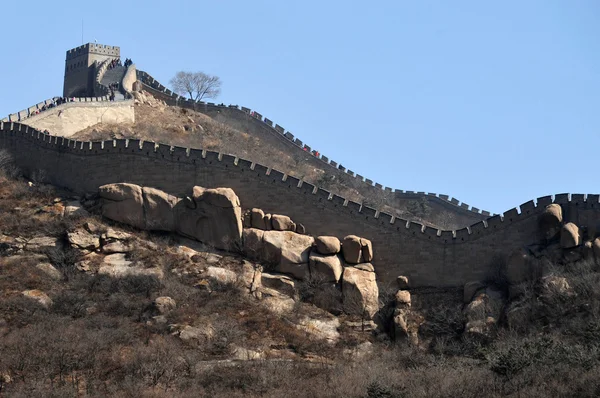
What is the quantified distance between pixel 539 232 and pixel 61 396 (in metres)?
19.8

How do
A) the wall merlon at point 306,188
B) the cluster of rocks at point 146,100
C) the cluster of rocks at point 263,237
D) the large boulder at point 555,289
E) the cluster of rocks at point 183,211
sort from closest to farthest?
the large boulder at point 555,289
the cluster of rocks at point 263,237
the cluster of rocks at point 183,211
the wall merlon at point 306,188
the cluster of rocks at point 146,100

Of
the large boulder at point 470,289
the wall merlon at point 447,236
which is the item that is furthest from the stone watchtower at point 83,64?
the large boulder at point 470,289

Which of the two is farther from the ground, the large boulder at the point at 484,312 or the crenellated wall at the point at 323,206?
the crenellated wall at the point at 323,206

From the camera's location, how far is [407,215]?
63.6 metres

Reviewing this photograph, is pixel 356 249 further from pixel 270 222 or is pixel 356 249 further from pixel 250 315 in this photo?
pixel 250 315

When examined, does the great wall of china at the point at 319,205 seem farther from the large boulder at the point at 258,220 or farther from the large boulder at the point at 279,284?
the large boulder at the point at 279,284

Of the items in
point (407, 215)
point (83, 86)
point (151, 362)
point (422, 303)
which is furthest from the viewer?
point (83, 86)

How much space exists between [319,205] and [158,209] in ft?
20.3

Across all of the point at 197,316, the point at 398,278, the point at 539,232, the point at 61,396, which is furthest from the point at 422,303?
the point at 61,396

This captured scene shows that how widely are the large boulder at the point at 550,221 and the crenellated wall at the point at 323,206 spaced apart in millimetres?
314

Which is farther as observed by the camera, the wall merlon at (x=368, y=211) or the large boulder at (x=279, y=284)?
the wall merlon at (x=368, y=211)

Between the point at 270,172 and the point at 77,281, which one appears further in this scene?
the point at 270,172

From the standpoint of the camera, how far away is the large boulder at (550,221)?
157 ft

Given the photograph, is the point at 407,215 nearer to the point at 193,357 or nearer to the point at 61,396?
the point at 193,357
